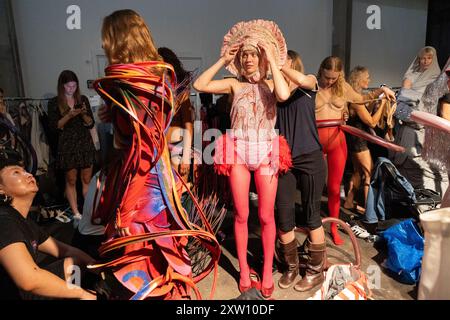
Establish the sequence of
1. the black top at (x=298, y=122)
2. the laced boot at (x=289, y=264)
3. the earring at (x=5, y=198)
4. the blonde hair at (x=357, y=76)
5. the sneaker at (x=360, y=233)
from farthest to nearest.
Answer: the blonde hair at (x=357, y=76), the sneaker at (x=360, y=233), the laced boot at (x=289, y=264), the black top at (x=298, y=122), the earring at (x=5, y=198)

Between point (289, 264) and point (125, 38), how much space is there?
1.59 metres

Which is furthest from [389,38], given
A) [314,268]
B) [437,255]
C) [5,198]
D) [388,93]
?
[5,198]

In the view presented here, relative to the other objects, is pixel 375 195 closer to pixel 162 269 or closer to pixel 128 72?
pixel 162 269

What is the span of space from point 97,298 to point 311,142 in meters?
1.41

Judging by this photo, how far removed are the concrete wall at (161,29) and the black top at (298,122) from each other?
340 cm

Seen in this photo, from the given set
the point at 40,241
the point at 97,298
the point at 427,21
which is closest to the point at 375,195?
the point at 97,298

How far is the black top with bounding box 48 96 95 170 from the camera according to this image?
306cm

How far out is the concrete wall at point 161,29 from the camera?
4137mm

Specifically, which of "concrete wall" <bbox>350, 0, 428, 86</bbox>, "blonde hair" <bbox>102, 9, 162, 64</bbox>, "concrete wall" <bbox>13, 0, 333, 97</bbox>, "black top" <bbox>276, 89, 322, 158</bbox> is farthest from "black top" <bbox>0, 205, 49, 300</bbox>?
"concrete wall" <bbox>350, 0, 428, 86</bbox>

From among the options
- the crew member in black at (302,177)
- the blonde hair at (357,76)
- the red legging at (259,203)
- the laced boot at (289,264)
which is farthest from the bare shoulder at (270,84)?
the blonde hair at (357,76)

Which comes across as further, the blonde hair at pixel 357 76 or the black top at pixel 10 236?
the blonde hair at pixel 357 76

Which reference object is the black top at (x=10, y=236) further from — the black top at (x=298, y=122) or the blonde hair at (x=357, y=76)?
the blonde hair at (x=357, y=76)

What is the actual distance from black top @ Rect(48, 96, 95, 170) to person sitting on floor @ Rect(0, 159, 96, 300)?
163 cm

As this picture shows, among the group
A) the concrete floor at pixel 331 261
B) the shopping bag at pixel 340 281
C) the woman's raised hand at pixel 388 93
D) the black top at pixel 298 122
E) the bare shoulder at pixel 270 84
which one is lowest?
the concrete floor at pixel 331 261
